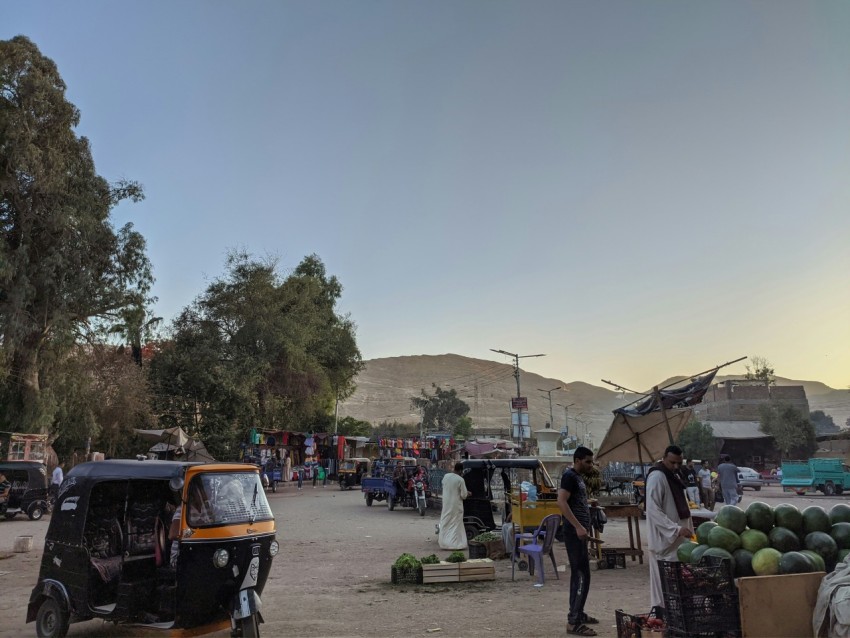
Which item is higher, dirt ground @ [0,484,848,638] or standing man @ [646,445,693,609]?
standing man @ [646,445,693,609]

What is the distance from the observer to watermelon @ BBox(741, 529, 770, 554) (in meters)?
5.35

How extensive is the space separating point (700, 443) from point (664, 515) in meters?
56.3

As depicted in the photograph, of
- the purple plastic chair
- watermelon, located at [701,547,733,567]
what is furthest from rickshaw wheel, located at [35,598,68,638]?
watermelon, located at [701,547,733,567]

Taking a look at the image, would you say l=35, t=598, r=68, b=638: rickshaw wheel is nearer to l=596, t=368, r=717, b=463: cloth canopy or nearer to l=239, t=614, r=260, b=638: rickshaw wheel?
l=239, t=614, r=260, b=638: rickshaw wheel

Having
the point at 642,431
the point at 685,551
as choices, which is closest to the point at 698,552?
the point at 685,551

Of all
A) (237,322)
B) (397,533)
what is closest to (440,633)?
(397,533)

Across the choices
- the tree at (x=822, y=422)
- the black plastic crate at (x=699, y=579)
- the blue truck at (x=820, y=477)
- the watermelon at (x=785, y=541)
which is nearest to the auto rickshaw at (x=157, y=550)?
the black plastic crate at (x=699, y=579)

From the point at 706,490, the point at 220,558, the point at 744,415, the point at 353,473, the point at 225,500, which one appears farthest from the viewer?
the point at 744,415

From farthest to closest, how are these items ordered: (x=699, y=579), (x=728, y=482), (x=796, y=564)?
(x=728, y=482) < (x=796, y=564) < (x=699, y=579)

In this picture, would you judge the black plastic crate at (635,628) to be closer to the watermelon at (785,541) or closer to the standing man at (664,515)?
the standing man at (664,515)

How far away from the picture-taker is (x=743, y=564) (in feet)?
17.2

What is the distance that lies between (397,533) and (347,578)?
249 inches

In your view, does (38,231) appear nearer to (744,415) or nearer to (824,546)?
(824,546)

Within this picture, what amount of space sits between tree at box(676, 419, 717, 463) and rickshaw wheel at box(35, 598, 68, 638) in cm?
5664
